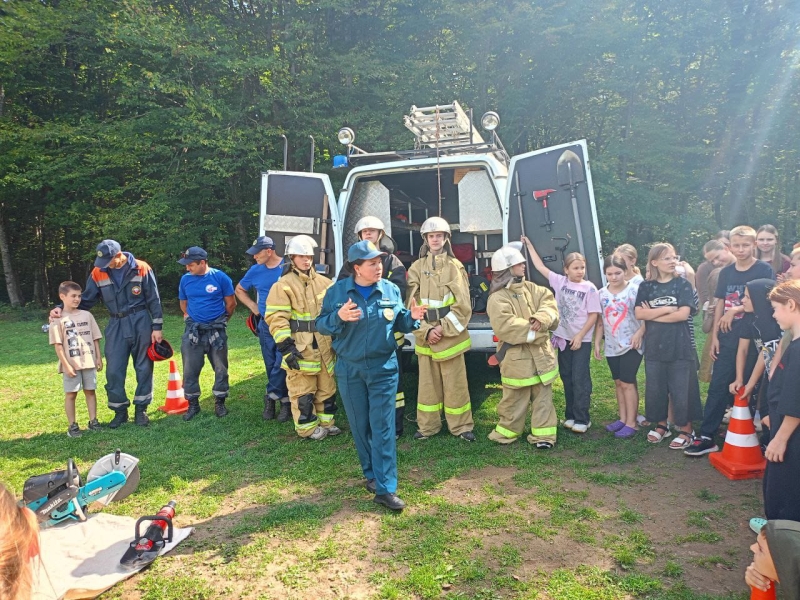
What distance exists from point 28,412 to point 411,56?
52.2 feet

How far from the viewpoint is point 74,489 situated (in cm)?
323

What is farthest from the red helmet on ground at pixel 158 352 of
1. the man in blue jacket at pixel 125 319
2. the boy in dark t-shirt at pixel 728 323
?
the boy in dark t-shirt at pixel 728 323

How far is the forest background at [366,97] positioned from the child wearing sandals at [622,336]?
473 inches

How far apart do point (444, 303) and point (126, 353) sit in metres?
3.29

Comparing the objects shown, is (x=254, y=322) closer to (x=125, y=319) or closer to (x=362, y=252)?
(x=125, y=319)

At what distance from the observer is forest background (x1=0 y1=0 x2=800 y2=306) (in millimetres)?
15875

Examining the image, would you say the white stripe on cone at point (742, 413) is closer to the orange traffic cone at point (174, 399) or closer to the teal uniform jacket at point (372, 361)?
the teal uniform jacket at point (372, 361)

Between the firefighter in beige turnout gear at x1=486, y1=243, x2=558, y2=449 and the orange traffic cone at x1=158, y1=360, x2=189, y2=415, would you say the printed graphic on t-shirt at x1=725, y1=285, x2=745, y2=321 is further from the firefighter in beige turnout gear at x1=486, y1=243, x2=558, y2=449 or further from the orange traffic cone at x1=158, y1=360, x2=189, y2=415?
the orange traffic cone at x1=158, y1=360, x2=189, y2=415

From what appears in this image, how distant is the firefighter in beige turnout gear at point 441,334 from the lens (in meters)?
4.67

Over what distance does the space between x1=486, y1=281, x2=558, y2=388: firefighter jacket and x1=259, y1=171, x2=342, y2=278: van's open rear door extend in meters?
2.12

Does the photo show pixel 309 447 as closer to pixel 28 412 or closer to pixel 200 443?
pixel 200 443

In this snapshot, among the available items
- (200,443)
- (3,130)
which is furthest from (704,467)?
(3,130)

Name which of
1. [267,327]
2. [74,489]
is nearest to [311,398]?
[267,327]

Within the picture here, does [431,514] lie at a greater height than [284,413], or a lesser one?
lesser
